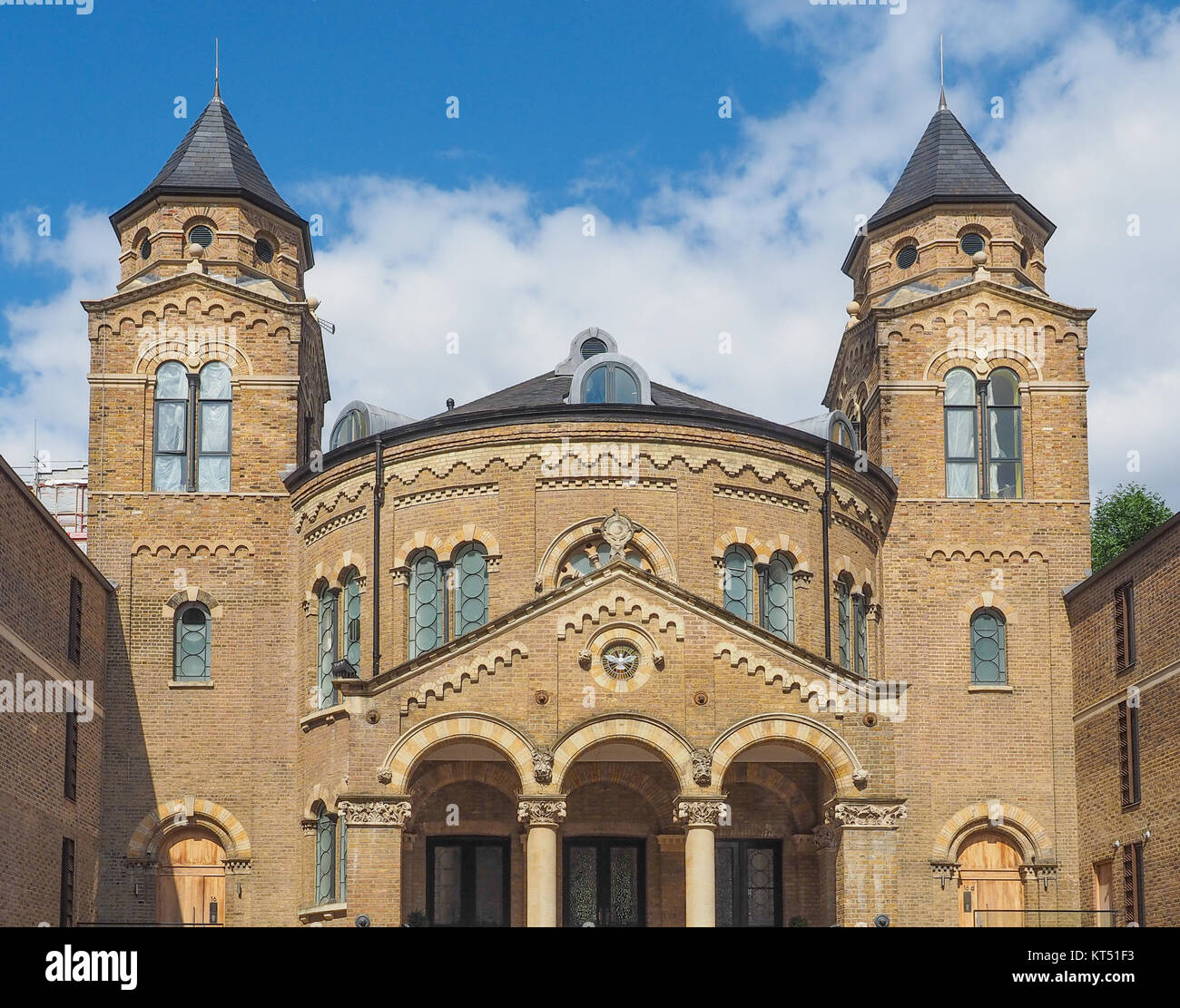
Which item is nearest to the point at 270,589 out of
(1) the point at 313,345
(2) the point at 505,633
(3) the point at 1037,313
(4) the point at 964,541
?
(1) the point at 313,345

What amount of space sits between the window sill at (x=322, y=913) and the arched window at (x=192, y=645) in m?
5.78

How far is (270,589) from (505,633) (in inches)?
383

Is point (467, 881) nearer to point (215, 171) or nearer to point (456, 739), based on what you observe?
point (456, 739)

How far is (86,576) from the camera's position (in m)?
37.6

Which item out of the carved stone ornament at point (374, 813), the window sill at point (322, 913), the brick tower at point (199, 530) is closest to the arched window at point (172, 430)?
the brick tower at point (199, 530)

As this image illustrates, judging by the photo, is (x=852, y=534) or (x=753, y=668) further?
(x=852, y=534)

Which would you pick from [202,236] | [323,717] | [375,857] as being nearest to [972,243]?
[202,236]

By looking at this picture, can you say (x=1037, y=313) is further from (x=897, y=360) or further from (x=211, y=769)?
(x=211, y=769)

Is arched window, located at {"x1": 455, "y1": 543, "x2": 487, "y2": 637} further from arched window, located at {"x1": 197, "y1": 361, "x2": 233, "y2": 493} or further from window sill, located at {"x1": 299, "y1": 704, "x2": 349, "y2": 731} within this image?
arched window, located at {"x1": 197, "y1": 361, "x2": 233, "y2": 493}

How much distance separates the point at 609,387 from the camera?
3812 centimetres

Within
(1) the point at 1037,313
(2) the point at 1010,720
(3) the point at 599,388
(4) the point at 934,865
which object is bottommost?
(4) the point at 934,865

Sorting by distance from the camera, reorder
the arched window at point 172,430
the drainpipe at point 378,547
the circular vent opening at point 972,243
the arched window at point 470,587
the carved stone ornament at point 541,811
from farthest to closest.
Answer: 1. the circular vent opening at point 972,243
2. the arched window at point 172,430
3. the drainpipe at point 378,547
4. the arched window at point 470,587
5. the carved stone ornament at point 541,811

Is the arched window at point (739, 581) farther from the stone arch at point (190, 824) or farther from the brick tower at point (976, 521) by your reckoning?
the stone arch at point (190, 824)

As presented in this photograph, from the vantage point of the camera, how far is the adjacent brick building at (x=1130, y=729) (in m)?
34.1
